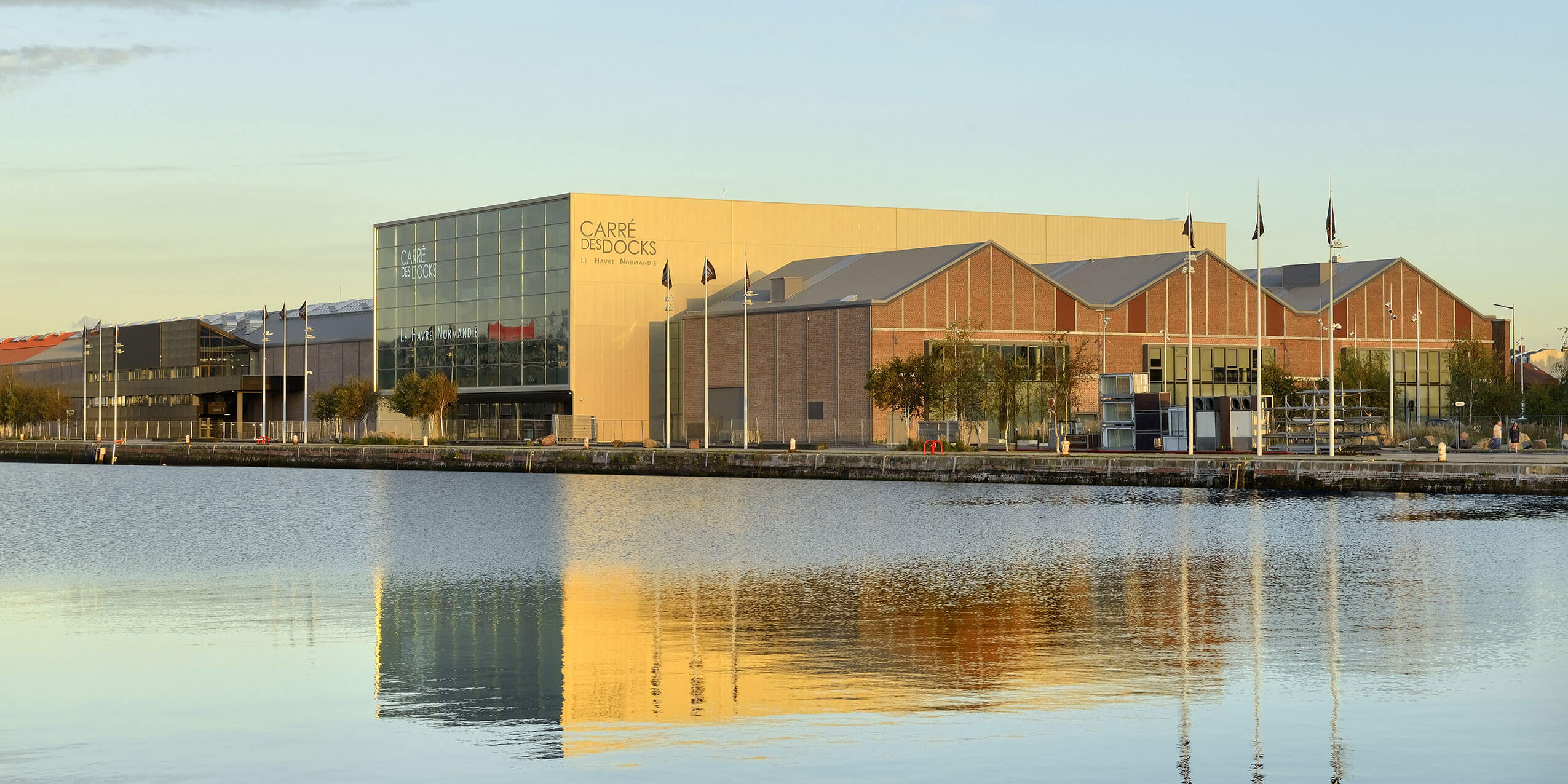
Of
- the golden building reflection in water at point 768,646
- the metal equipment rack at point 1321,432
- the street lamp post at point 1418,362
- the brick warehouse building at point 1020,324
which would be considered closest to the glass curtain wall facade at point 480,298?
the brick warehouse building at point 1020,324

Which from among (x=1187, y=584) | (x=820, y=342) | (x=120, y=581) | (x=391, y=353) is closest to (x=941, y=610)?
(x=1187, y=584)

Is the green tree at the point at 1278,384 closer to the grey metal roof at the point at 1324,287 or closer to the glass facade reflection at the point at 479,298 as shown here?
the grey metal roof at the point at 1324,287

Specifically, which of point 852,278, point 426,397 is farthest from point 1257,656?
point 426,397

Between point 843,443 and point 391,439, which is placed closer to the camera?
point 843,443

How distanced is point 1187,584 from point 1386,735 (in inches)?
531

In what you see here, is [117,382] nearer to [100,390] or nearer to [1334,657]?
[100,390]

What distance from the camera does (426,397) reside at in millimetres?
113938

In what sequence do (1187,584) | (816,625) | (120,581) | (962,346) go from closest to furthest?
(816,625) → (1187,584) → (120,581) → (962,346)

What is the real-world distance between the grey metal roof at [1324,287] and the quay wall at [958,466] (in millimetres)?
43954

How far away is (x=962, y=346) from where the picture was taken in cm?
9131

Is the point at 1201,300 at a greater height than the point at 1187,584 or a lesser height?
greater

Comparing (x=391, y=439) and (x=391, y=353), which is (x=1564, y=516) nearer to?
(x=391, y=439)

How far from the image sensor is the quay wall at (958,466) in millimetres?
55062

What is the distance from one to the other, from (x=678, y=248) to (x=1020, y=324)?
2651 cm
